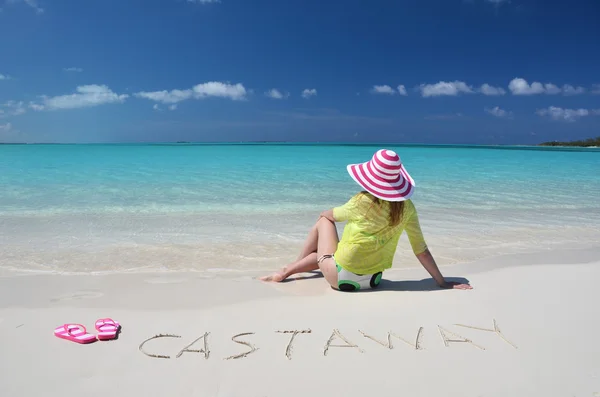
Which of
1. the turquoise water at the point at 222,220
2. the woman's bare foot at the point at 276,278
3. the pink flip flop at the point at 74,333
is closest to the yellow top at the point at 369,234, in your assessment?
the woman's bare foot at the point at 276,278

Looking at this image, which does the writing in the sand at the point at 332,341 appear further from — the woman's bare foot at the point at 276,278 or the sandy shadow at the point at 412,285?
the woman's bare foot at the point at 276,278

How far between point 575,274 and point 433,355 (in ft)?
8.68

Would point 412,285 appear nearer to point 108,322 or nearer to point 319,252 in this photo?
point 319,252

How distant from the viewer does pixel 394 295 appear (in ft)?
12.7

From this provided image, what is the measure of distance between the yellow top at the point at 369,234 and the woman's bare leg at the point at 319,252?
0.14 metres

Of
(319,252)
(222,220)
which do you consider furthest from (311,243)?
(222,220)

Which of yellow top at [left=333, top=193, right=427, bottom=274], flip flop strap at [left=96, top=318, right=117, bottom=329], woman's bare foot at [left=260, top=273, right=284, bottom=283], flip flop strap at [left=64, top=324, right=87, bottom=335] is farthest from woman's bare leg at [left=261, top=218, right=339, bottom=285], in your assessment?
flip flop strap at [left=64, top=324, right=87, bottom=335]

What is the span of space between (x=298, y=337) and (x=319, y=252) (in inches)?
51.0

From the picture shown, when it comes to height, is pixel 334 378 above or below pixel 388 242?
below

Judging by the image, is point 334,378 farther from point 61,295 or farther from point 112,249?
point 112,249

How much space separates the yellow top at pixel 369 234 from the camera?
3717mm

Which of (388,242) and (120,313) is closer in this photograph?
(120,313)

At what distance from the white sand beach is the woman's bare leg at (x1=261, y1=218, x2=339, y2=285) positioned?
5.7 inches

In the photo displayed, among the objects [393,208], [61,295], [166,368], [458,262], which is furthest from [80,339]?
[458,262]
